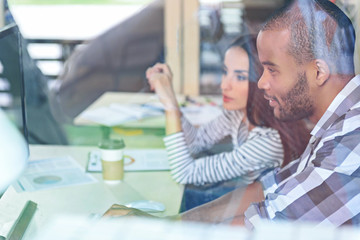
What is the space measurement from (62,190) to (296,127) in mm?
665

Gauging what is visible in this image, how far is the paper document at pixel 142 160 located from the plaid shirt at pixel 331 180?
64cm

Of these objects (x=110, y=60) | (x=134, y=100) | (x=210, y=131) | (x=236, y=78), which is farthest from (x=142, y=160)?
→ (x=110, y=60)

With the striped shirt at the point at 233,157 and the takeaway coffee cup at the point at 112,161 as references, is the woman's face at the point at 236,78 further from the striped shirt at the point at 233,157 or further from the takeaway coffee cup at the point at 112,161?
the takeaway coffee cup at the point at 112,161

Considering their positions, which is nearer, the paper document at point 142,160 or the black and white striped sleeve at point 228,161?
the black and white striped sleeve at point 228,161

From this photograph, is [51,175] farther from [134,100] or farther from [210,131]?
[134,100]

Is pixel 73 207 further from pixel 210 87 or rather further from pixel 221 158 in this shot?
pixel 210 87

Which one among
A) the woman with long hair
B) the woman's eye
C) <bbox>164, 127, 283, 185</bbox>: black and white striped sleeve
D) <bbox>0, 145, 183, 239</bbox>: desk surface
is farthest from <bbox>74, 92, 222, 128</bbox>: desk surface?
the woman's eye

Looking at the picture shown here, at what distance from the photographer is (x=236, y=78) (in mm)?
1364

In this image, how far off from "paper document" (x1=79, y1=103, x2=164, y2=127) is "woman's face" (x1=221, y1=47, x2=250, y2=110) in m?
0.42

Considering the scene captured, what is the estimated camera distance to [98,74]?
306 centimetres

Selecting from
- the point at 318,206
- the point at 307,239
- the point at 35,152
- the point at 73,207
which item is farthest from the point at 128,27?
the point at 307,239

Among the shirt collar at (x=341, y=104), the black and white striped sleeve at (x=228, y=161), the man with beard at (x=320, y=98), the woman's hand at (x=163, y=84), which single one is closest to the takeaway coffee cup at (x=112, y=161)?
the black and white striped sleeve at (x=228, y=161)

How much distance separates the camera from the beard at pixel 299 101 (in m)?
0.91

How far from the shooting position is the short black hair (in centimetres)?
90
